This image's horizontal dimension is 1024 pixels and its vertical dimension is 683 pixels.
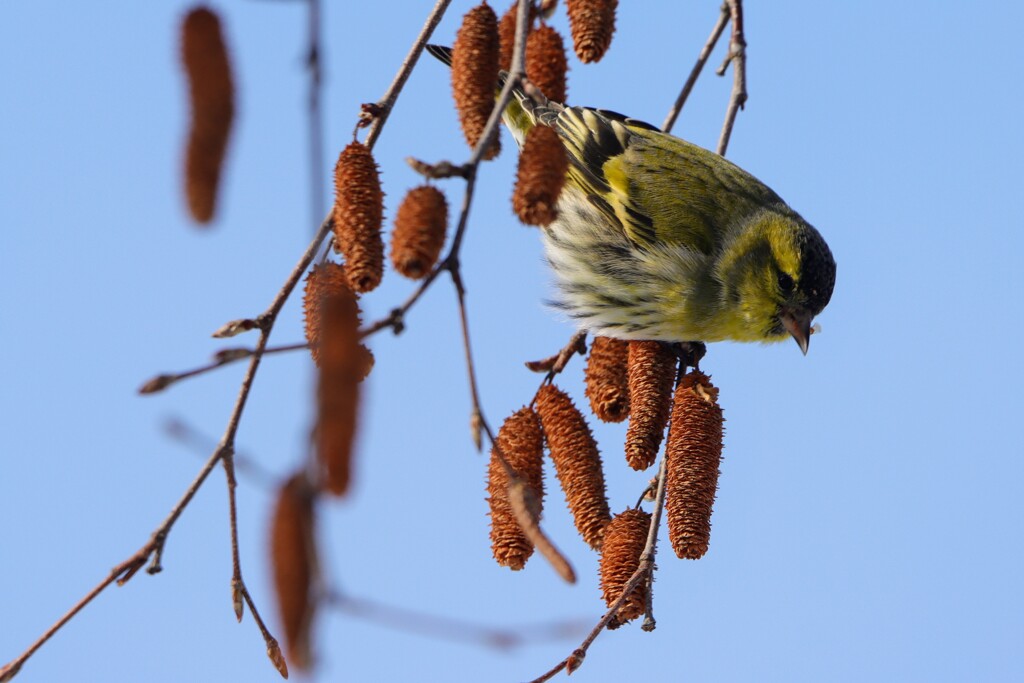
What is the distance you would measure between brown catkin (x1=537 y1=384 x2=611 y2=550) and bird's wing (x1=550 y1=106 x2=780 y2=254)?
5.12 ft

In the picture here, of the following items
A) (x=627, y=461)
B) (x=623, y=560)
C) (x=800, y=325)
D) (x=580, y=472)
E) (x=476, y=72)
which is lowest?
(x=623, y=560)

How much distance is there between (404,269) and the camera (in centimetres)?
178

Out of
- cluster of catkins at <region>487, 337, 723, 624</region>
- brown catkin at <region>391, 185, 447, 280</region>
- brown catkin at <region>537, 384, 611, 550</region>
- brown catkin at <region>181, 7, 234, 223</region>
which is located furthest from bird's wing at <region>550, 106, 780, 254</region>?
brown catkin at <region>181, 7, 234, 223</region>

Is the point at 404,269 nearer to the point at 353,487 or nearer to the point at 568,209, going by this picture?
the point at 353,487

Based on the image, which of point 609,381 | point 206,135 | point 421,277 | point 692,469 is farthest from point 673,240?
point 206,135

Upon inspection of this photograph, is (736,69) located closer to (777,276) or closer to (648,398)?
(777,276)

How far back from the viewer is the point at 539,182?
73.5 inches

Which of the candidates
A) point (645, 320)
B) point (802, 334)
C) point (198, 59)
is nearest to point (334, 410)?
point (198, 59)

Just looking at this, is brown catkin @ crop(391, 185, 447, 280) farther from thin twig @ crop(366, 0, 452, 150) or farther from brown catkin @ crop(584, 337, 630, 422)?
brown catkin @ crop(584, 337, 630, 422)

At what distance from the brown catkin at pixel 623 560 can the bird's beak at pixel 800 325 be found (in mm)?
1498

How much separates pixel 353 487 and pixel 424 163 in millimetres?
804

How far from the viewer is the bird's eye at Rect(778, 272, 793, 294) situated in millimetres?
3896

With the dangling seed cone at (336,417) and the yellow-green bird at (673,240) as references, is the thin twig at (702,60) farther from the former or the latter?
the dangling seed cone at (336,417)

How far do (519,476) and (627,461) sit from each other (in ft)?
2.04
